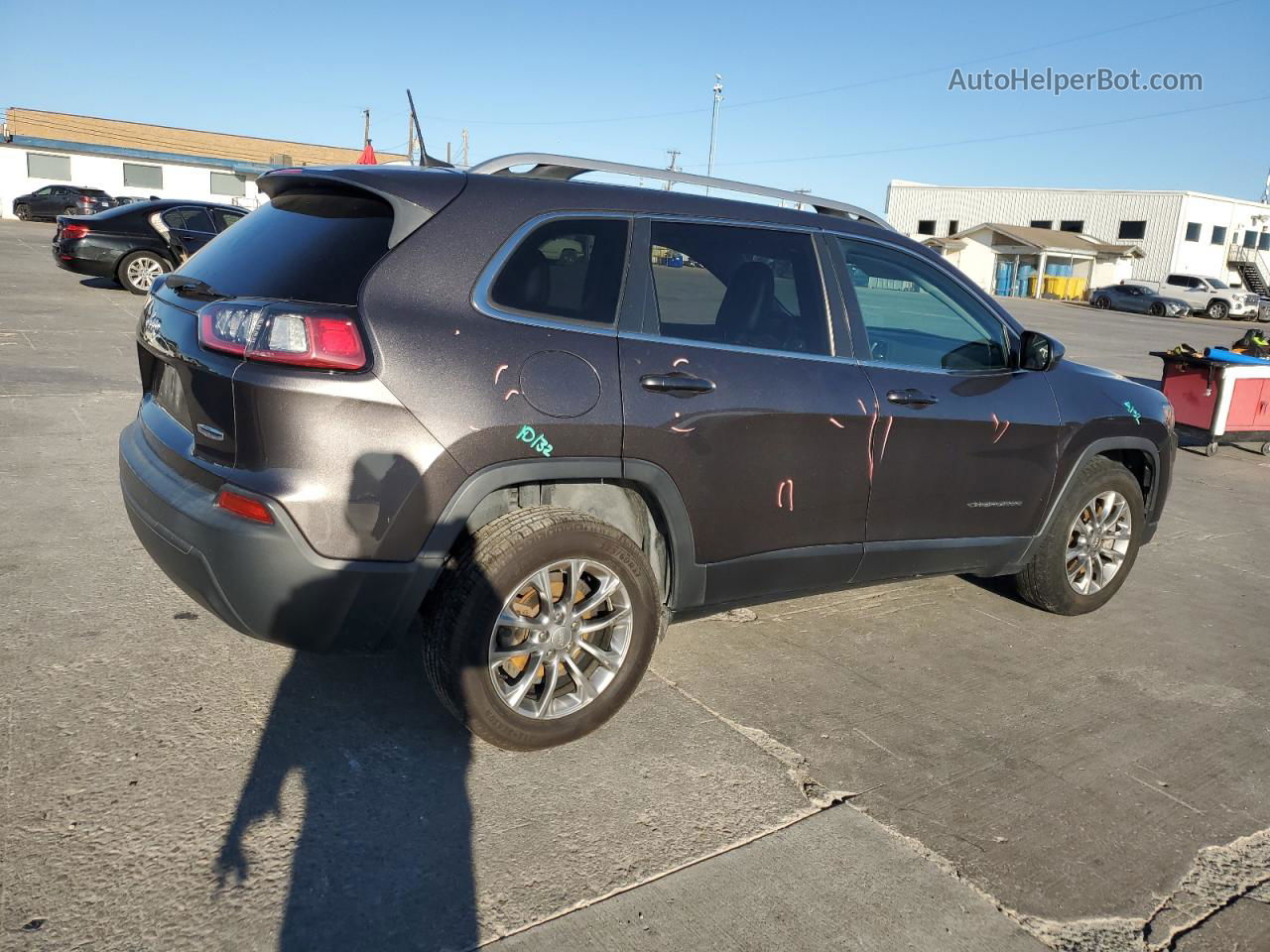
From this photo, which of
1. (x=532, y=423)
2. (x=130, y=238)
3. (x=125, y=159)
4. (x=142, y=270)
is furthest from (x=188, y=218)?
(x=125, y=159)

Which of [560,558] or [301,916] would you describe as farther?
[560,558]

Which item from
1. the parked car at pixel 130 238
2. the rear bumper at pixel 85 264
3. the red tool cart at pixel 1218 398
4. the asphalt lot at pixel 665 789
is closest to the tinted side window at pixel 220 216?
the parked car at pixel 130 238

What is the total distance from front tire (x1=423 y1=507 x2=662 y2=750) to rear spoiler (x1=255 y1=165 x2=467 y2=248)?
957 millimetres

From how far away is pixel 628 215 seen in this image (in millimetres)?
3414

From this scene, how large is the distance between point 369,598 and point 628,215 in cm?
155

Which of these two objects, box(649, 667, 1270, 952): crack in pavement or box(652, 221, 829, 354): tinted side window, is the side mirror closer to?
box(652, 221, 829, 354): tinted side window

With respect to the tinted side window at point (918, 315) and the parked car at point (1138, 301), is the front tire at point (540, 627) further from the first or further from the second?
the parked car at point (1138, 301)

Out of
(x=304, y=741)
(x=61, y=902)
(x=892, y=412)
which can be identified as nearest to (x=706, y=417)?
(x=892, y=412)

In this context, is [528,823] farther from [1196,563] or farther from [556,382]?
[1196,563]

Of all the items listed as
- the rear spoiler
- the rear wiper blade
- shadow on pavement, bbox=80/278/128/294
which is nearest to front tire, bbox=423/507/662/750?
the rear spoiler

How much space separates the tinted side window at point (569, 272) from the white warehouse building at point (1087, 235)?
172 feet

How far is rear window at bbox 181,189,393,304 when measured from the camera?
296cm

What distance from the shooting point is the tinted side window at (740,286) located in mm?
3482

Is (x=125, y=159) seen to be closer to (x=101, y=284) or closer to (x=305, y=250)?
(x=101, y=284)
